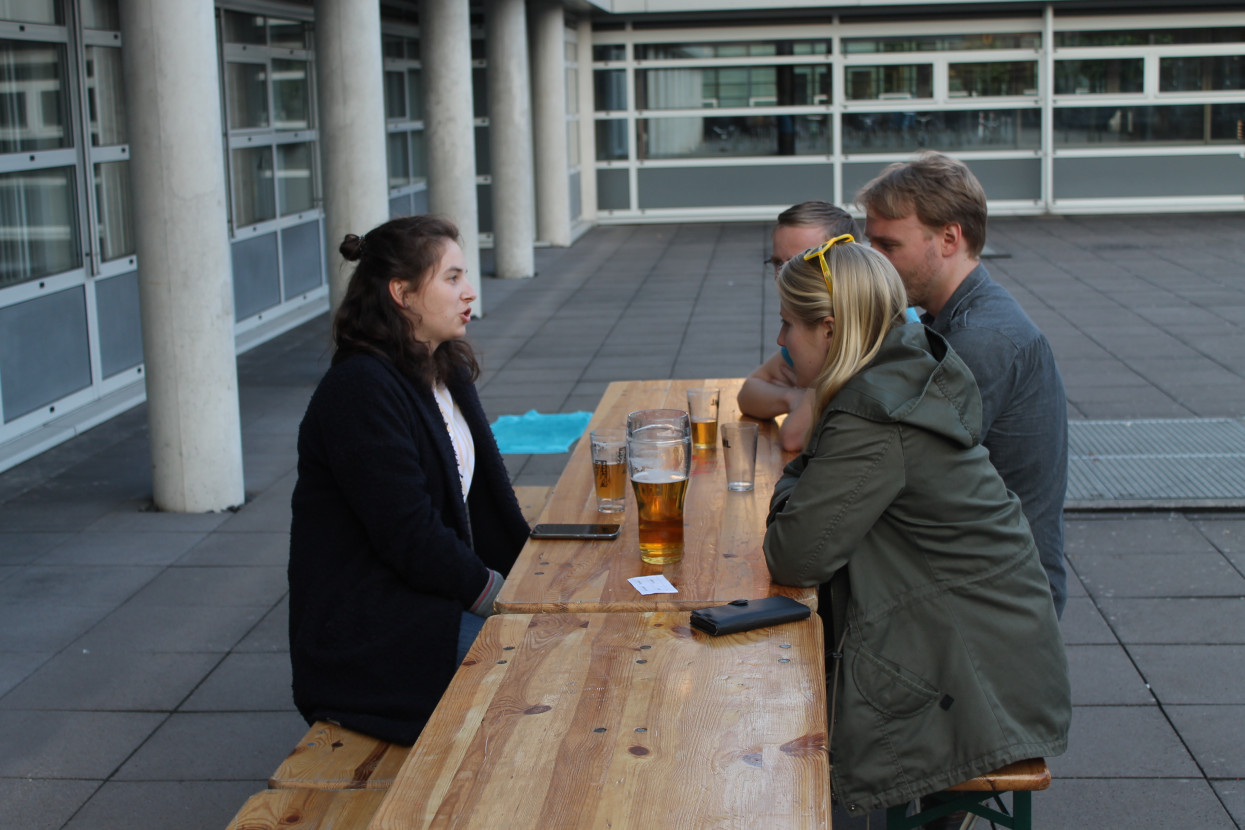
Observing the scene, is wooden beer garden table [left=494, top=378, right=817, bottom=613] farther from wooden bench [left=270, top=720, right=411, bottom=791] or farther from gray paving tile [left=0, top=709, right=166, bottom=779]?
gray paving tile [left=0, top=709, right=166, bottom=779]

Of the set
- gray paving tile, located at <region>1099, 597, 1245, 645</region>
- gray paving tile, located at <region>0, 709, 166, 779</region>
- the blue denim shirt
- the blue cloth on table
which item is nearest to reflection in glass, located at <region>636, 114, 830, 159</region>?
the blue cloth on table

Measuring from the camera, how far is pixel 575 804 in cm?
170

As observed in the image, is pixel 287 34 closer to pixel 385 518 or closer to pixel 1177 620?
pixel 1177 620

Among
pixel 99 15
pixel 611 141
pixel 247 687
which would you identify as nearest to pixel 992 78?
pixel 611 141

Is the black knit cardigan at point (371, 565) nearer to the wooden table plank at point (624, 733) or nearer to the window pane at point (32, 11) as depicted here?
the wooden table plank at point (624, 733)

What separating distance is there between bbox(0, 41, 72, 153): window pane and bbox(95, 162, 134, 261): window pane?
0.48 metres

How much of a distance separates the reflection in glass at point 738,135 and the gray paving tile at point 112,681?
15.7 m

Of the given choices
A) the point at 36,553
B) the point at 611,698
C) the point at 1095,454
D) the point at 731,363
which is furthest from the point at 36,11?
the point at 611,698

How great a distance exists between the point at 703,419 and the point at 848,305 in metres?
1.29

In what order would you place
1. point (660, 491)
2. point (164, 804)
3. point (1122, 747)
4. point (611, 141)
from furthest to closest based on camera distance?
1. point (611, 141)
2. point (1122, 747)
3. point (164, 804)
4. point (660, 491)

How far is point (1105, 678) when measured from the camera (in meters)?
3.89

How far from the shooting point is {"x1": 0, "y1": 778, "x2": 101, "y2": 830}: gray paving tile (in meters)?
3.22

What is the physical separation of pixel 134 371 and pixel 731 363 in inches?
148

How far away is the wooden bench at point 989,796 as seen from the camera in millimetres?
2396
